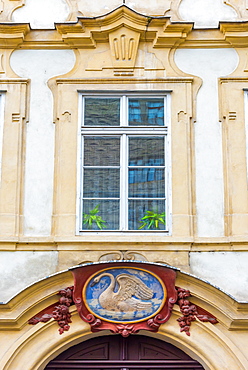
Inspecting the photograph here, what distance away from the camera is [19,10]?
9148mm

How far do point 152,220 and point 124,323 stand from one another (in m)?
1.30

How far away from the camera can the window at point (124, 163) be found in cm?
839

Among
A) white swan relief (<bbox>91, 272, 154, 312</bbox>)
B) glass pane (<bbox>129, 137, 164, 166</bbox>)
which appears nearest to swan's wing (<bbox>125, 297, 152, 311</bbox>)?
white swan relief (<bbox>91, 272, 154, 312</bbox>)

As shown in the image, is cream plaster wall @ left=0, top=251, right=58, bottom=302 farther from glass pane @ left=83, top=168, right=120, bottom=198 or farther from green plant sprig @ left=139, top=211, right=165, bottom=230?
green plant sprig @ left=139, top=211, right=165, bottom=230

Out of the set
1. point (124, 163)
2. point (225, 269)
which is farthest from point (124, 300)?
point (124, 163)

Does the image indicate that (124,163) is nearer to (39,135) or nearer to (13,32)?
(39,135)

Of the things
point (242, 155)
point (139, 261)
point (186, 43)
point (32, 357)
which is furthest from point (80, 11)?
point (32, 357)

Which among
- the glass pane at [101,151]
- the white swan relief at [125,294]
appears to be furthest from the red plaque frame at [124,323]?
the glass pane at [101,151]

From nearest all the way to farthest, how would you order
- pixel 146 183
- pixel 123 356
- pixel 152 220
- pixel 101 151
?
pixel 123 356 < pixel 152 220 < pixel 146 183 < pixel 101 151

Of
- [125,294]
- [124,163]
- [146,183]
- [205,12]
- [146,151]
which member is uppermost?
[205,12]

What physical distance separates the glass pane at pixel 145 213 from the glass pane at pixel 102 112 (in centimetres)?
107

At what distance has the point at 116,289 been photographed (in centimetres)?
784

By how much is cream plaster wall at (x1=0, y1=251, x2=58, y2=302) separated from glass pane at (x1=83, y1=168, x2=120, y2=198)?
90cm

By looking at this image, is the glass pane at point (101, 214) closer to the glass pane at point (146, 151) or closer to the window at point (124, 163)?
the window at point (124, 163)
